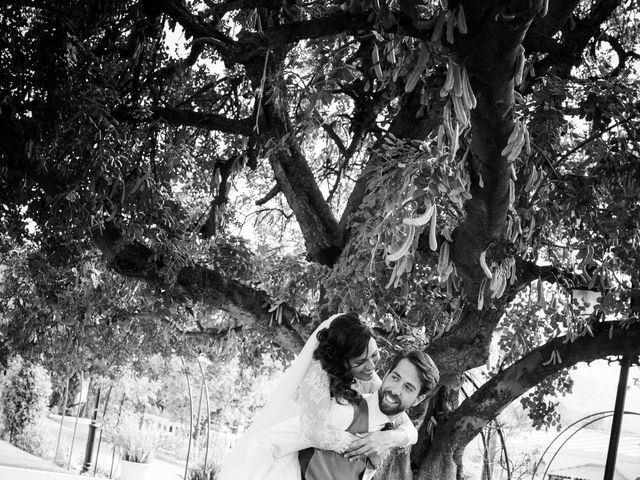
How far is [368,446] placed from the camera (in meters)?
2.84

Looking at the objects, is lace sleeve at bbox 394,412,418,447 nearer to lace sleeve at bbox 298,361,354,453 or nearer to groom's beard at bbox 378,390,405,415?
groom's beard at bbox 378,390,405,415

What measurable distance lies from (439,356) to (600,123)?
2258mm

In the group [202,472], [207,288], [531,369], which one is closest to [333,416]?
[531,369]

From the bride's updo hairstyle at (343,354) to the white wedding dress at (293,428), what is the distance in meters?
0.03

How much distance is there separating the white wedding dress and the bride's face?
0.12 m

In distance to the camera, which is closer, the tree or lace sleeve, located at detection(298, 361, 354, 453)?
lace sleeve, located at detection(298, 361, 354, 453)

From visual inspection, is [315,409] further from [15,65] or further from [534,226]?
[15,65]

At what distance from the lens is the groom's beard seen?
115 inches

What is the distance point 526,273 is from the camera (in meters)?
5.29

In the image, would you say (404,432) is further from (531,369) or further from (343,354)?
(531,369)

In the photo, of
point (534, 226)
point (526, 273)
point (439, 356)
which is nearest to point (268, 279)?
point (439, 356)

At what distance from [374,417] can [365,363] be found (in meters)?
0.21

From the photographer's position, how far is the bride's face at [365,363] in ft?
9.47

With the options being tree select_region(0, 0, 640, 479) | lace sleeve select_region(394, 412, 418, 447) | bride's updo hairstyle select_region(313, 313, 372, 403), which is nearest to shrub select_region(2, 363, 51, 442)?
tree select_region(0, 0, 640, 479)
